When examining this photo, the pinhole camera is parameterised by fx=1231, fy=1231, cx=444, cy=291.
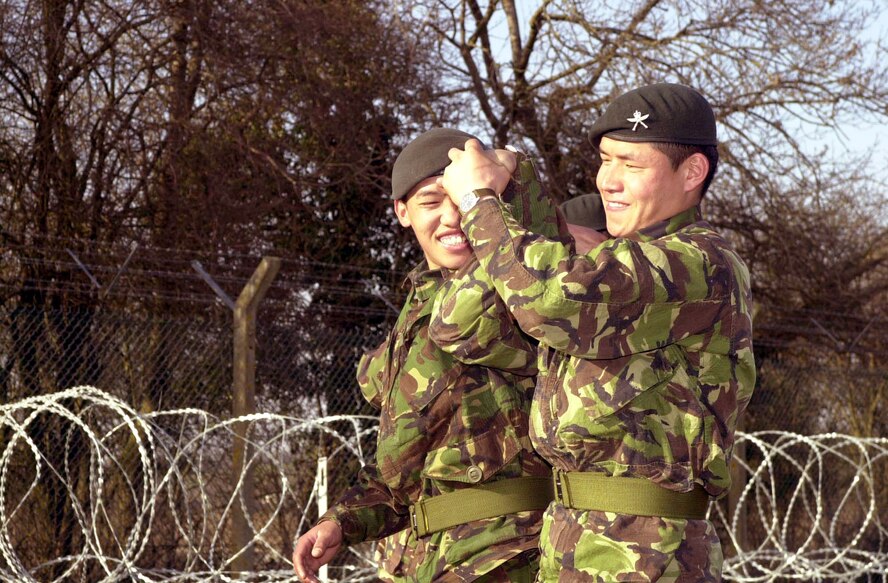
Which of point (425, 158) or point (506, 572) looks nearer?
point (506, 572)

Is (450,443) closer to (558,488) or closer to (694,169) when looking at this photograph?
(558,488)

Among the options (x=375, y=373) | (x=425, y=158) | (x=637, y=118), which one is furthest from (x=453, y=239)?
(x=637, y=118)

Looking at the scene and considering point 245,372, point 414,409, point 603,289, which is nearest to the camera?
point 603,289

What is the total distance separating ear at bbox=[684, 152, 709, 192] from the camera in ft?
7.72

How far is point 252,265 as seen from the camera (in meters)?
9.24

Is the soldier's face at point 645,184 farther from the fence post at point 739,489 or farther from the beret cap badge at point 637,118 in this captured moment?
the fence post at point 739,489

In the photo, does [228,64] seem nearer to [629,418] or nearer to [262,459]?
[262,459]

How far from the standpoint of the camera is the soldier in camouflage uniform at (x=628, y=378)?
2062 mm

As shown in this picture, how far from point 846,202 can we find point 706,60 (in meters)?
2.75

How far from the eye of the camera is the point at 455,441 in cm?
255

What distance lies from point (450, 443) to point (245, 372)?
424 centimetres

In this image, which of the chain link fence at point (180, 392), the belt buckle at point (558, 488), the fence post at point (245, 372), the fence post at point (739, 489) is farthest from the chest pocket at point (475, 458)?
the fence post at point (739, 489)

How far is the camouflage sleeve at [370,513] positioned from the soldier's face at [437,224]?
53 cm

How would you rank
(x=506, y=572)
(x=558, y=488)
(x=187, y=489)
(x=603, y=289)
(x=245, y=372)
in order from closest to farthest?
(x=603, y=289), (x=558, y=488), (x=506, y=572), (x=245, y=372), (x=187, y=489)
